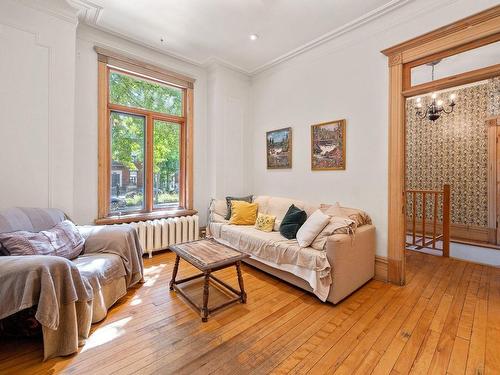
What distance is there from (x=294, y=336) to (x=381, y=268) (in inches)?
64.4

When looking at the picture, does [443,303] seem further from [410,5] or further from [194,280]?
[410,5]

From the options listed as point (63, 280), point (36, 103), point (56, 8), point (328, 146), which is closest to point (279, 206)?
point (328, 146)

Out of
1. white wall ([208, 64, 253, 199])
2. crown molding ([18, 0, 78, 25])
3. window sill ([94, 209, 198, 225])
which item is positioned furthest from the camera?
white wall ([208, 64, 253, 199])

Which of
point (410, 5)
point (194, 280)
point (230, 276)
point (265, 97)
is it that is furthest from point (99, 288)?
point (410, 5)

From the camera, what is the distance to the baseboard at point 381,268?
2.88 meters

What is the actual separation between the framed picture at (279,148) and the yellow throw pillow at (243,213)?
89cm

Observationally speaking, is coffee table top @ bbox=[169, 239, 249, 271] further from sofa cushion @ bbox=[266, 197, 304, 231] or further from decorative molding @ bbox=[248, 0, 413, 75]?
decorative molding @ bbox=[248, 0, 413, 75]

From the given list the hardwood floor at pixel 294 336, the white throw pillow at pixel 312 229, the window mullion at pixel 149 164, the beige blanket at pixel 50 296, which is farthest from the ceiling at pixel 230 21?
the hardwood floor at pixel 294 336

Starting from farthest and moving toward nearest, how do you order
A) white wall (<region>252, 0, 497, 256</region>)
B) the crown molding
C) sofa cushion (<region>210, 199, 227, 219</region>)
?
sofa cushion (<region>210, 199, 227, 219</region>), white wall (<region>252, 0, 497, 256</region>), the crown molding

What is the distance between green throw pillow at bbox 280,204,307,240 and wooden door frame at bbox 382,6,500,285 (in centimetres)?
103

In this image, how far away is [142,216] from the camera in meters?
3.59

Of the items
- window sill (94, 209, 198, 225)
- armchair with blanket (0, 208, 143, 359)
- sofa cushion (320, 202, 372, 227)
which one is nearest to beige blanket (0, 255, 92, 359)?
armchair with blanket (0, 208, 143, 359)

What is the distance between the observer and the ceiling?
2781 mm

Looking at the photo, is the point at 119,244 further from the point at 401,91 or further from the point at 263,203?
the point at 401,91
